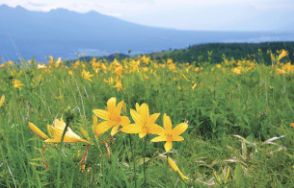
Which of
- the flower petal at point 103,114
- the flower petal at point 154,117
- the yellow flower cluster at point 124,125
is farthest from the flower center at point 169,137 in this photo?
the flower petal at point 103,114

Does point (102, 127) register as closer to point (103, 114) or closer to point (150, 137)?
point (103, 114)

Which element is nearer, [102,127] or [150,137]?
[102,127]

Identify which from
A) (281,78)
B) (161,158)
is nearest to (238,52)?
(281,78)

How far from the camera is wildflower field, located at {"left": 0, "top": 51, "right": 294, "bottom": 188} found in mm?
1533

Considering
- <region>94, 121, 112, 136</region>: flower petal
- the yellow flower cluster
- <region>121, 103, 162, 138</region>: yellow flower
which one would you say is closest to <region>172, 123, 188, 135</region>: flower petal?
the yellow flower cluster

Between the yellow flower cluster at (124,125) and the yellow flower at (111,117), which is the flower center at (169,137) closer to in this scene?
the yellow flower cluster at (124,125)

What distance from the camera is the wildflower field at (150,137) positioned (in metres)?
1.53

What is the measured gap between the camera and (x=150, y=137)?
3084mm

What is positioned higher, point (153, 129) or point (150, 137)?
point (153, 129)

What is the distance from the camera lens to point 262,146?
296 cm

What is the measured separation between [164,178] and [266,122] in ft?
4.40

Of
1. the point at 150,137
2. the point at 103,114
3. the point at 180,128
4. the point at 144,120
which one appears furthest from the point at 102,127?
the point at 150,137

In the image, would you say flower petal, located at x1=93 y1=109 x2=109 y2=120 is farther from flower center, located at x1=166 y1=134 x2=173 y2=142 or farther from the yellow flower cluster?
flower center, located at x1=166 y1=134 x2=173 y2=142

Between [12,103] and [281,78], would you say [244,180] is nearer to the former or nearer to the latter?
[12,103]
